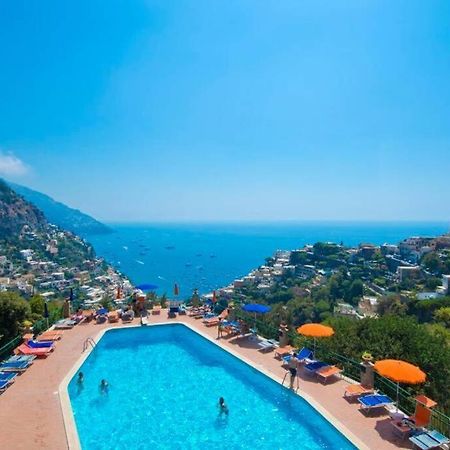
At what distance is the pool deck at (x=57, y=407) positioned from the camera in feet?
26.9

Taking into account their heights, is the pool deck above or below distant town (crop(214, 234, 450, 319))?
above

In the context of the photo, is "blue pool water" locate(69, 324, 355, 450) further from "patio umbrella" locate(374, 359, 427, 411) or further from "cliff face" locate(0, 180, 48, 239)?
"cliff face" locate(0, 180, 48, 239)

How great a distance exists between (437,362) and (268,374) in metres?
6.46

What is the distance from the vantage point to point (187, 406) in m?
10.6

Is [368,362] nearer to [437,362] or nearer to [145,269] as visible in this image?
[437,362]

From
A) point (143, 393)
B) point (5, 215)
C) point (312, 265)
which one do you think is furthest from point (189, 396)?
point (5, 215)

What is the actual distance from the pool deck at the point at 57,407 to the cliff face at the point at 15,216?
3827 inches

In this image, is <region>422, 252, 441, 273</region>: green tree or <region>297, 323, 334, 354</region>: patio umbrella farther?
<region>422, 252, 441, 273</region>: green tree

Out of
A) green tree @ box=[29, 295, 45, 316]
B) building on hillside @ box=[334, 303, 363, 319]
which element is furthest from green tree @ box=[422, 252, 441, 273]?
green tree @ box=[29, 295, 45, 316]

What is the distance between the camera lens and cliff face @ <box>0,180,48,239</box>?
320ft

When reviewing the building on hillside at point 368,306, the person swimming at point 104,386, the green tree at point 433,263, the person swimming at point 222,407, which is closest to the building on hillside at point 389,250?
the green tree at point 433,263

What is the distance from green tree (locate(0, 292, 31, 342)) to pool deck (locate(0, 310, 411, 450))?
2.87 metres

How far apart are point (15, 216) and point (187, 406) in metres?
108

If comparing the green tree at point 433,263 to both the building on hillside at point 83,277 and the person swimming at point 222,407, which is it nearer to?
the person swimming at point 222,407
